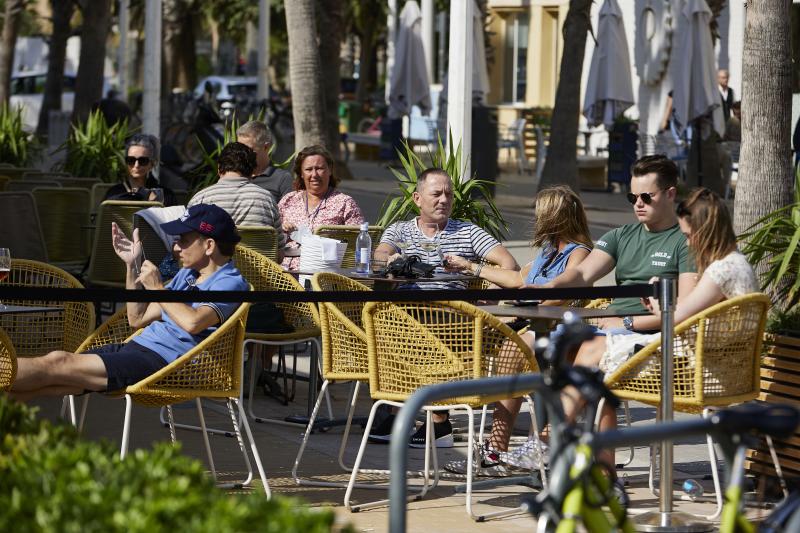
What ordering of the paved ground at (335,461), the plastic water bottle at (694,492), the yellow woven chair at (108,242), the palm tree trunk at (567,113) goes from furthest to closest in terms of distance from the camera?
the palm tree trunk at (567,113) → the yellow woven chair at (108,242) → the plastic water bottle at (694,492) → the paved ground at (335,461)

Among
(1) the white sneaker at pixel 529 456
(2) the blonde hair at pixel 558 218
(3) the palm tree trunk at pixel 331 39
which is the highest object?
(3) the palm tree trunk at pixel 331 39

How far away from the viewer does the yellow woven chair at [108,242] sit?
995 cm

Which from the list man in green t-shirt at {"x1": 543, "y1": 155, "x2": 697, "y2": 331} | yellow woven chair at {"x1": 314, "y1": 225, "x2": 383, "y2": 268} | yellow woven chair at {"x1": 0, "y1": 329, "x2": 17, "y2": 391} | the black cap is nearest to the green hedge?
yellow woven chair at {"x1": 0, "y1": 329, "x2": 17, "y2": 391}

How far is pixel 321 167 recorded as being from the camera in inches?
372

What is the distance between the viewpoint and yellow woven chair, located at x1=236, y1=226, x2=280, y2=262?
8.70 metres

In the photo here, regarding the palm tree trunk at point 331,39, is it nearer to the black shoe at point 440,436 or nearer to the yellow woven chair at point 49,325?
the black shoe at point 440,436

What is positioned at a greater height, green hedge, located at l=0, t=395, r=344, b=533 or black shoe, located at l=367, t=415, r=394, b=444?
green hedge, located at l=0, t=395, r=344, b=533

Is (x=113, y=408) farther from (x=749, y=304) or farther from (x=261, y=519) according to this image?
(x=261, y=519)

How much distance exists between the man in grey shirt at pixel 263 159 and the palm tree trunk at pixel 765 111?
3153mm

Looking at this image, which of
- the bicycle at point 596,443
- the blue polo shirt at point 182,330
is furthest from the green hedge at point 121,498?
the blue polo shirt at point 182,330

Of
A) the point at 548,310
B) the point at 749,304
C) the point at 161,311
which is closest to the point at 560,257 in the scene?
the point at 548,310

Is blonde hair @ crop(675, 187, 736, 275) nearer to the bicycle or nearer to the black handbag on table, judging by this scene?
the black handbag on table

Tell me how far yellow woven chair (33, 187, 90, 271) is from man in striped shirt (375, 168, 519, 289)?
385 centimetres

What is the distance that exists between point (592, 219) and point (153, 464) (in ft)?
50.5
